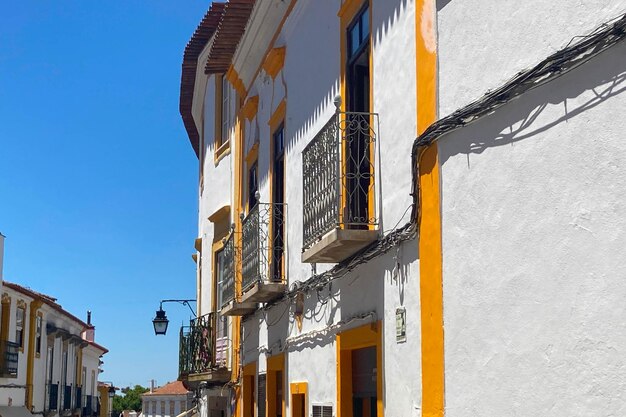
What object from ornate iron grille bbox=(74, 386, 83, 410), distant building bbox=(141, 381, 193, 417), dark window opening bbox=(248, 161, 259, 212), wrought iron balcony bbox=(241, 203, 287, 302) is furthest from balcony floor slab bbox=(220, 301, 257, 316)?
distant building bbox=(141, 381, 193, 417)

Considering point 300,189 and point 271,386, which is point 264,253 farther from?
point 300,189

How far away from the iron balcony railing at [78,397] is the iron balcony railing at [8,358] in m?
13.2

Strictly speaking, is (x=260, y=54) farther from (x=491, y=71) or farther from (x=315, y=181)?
(x=491, y=71)

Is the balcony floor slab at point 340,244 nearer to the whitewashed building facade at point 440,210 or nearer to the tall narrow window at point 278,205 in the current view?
the whitewashed building facade at point 440,210

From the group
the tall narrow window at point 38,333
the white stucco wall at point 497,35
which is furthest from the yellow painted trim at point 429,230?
the tall narrow window at point 38,333

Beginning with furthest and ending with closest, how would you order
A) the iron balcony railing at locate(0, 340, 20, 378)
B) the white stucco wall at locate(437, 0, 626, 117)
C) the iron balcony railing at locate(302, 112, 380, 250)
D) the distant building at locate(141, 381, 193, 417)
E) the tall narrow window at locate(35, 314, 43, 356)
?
1. the distant building at locate(141, 381, 193, 417)
2. the tall narrow window at locate(35, 314, 43, 356)
3. the iron balcony railing at locate(0, 340, 20, 378)
4. the iron balcony railing at locate(302, 112, 380, 250)
5. the white stucco wall at locate(437, 0, 626, 117)

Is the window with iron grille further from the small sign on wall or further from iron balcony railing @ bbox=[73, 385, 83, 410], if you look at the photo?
iron balcony railing @ bbox=[73, 385, 83, 410]

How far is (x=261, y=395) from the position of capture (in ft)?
Answer: 40.5

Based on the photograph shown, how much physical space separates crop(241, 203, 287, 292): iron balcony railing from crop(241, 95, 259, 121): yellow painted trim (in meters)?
1.94

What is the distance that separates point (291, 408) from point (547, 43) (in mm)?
6279

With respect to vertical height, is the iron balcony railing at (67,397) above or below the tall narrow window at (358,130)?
below

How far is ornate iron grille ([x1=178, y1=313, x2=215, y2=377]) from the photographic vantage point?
15820mm

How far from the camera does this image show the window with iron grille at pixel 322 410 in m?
8.59

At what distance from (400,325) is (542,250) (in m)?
2.12
